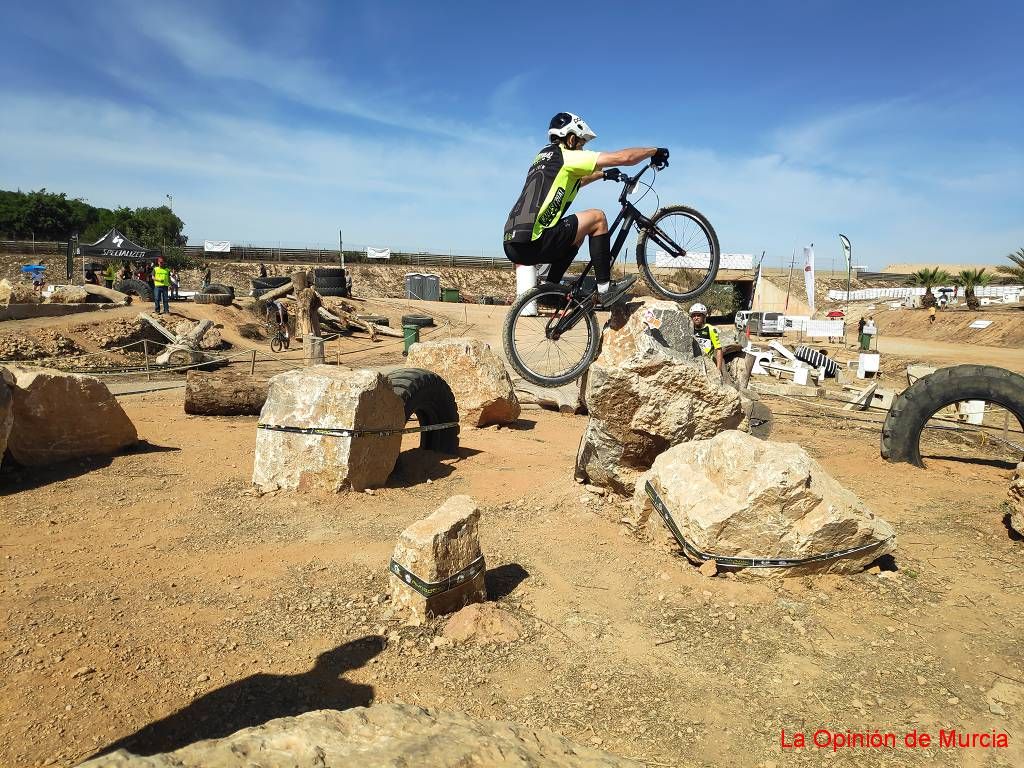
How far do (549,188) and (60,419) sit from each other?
19.4ft

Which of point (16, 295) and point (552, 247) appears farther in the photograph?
point (16, 295)

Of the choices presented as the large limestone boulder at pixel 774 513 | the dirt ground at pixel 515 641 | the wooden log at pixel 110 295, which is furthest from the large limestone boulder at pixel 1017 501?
the wooden log at pixel 110 295

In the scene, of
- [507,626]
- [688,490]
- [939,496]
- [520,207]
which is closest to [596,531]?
[688,490]

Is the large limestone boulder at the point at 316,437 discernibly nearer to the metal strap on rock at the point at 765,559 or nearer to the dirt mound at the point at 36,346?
the metal strap on rock at the point at 765,559

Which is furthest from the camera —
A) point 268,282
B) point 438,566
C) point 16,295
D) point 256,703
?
point 268,282

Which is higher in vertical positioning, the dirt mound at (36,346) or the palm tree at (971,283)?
the palm tree at (971,283)

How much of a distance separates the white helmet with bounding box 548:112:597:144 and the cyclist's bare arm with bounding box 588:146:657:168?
316 millimetres

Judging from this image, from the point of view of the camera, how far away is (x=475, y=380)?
1070 cm

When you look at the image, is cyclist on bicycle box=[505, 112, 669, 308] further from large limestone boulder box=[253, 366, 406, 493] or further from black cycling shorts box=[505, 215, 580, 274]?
large limestone boulder box=[253, 366, 406, 493]

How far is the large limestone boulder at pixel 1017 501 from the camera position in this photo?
573 cm

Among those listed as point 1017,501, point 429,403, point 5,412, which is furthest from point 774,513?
point 5,412

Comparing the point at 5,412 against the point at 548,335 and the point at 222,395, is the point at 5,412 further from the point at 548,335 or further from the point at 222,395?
the point at 548,335

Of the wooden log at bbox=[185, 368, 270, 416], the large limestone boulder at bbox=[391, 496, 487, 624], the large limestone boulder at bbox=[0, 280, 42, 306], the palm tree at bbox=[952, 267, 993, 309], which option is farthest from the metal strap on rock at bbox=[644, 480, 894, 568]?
the palm tree at bbox=[952, 267, 993, 309]

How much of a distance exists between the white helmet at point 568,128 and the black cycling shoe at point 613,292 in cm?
129
